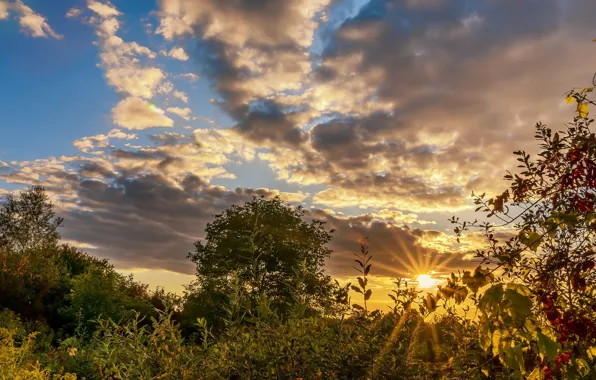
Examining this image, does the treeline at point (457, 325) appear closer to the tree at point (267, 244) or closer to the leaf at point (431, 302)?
the leaf at point (431, 302)

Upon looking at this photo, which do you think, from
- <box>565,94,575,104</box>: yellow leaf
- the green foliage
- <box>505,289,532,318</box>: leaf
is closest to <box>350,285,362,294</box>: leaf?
<box>505,289,532,318</box>: leaf

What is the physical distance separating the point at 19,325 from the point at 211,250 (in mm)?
10149

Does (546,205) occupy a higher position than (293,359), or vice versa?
(546,205)

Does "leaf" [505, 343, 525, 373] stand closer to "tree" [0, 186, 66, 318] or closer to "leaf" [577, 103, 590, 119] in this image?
"leaf" [577, 103, 590, 119]

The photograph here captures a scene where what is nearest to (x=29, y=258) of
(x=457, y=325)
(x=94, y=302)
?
(x=94, y=302)

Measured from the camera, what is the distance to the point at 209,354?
4.71 meters

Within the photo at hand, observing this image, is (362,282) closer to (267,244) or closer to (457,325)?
(457,325)

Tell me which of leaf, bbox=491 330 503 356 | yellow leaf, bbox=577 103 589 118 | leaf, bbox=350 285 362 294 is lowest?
leaf, bbox=491 330 503 356

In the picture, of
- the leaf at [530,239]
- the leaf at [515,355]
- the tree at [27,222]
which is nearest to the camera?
the leaf at [515,355]

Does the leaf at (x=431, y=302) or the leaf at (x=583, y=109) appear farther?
the leaf at (x=583, y=109)

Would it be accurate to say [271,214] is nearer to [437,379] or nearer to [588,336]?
[437,379]

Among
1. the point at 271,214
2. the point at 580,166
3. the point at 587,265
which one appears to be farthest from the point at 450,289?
the point at 271,214

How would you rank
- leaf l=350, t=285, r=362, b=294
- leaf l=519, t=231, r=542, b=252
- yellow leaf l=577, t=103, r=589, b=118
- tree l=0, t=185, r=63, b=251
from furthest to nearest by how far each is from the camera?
tree l=0, t=185, r=63, b=251, leaf l=350, t=285, r=362, b=294, yellow leaf l=577, t=103, r=589, b=118, leaf l=519, t=231, r=542, b=252

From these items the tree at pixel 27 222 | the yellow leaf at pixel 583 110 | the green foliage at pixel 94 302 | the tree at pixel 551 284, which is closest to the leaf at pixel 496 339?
the tree at pixel 551 284
